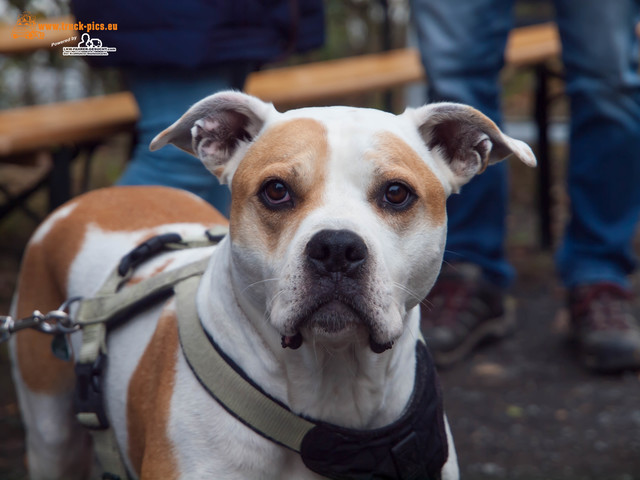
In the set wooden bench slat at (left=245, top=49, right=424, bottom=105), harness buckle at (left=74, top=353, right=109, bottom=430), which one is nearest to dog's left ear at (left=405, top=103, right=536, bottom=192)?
harness buckle at (left=74, top=353, right=109, bottom=430)

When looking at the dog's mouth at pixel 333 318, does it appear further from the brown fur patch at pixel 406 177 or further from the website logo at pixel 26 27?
the website logo at pixel 26 27

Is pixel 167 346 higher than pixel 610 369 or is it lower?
higher

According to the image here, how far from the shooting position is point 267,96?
5.18 meters

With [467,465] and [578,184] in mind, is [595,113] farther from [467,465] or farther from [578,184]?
[467,465]

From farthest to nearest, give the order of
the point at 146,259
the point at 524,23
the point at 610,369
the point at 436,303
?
the point at 524,23
the point at 436,303
the point at 610,369
the point at 146,259

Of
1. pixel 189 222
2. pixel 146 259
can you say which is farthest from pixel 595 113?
pixel 146 259

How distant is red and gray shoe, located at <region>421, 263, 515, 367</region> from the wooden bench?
150cm

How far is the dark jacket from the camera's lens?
3.32 metres

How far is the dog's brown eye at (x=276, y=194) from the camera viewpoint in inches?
83.6

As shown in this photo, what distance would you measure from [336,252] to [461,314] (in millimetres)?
2548

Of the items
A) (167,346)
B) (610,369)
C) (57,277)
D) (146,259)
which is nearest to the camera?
(167,346)

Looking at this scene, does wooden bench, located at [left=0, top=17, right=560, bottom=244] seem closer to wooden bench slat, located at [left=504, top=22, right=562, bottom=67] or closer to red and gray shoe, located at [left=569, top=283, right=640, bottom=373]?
wooden bench slat, located at [left=504, top=22, right=562, bottom=67]

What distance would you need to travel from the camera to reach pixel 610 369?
4.03m

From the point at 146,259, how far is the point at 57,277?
41cm
